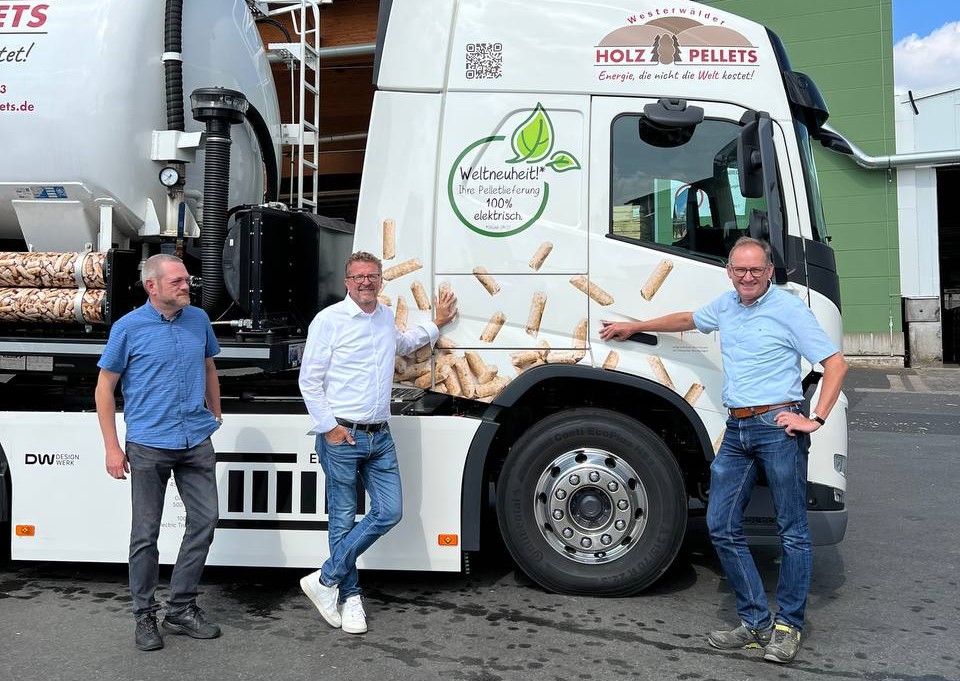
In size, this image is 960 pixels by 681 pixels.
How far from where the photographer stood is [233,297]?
183 inches

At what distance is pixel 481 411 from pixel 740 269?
1.55m

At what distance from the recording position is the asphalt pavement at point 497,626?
377 cm

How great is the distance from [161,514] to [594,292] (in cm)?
239

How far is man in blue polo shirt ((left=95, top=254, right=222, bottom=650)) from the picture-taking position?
4.00 m

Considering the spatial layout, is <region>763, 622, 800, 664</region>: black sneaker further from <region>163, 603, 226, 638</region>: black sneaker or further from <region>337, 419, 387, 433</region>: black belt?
<region>163, 603, 226, 638</region>: black sneaker

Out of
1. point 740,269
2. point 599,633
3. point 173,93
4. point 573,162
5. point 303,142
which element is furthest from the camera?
point 303,142

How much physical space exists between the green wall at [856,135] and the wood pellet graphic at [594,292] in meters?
14.8

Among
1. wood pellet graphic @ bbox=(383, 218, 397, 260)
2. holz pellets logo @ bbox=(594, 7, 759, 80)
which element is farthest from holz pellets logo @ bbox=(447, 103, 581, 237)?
holz pellets logo @ bbox=(594, 7, 759, 80)

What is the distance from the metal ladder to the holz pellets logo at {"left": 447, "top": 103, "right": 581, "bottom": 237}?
1.35 metres

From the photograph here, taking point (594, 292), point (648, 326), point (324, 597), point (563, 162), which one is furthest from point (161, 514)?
point (563, 162)

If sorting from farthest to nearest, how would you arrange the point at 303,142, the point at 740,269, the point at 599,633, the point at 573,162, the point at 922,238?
1. the point at 922,238
2. the point at 303,142
3. the point at 573,162
4. the point at 599,633
5. the point at 740,269

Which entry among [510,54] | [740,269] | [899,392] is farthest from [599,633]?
[899,392]

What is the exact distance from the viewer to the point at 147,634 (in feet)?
13.1

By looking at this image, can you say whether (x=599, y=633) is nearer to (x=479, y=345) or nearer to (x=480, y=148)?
(x=479, y=345)
